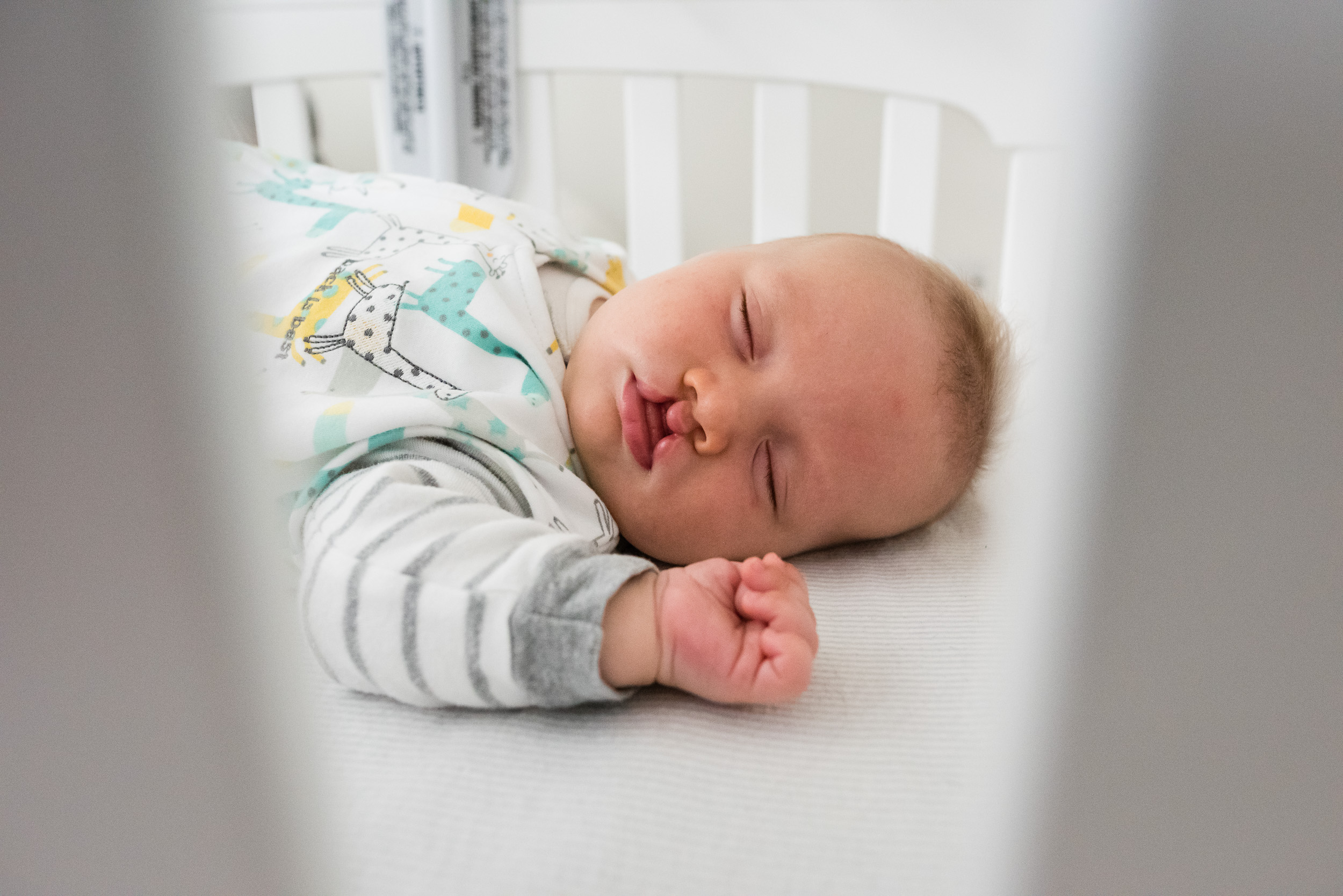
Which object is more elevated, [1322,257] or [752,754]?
[1322,257]

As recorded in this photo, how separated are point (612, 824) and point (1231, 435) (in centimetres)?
27

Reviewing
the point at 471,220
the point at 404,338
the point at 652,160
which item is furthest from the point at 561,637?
the point at 652,160

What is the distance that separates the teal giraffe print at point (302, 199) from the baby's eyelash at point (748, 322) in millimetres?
326

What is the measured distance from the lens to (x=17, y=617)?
0.51ft

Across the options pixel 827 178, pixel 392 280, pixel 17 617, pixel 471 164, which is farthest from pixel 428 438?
pixel 827 178

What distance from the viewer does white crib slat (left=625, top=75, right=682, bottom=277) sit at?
42.4 inches

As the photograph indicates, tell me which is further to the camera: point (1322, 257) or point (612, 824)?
point (612, 824)

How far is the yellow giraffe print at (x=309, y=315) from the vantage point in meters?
0.60

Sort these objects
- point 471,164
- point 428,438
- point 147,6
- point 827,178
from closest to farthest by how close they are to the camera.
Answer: point 147,6 → point 428,438 → point 471,164 → point 827,178

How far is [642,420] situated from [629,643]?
0.22 meters

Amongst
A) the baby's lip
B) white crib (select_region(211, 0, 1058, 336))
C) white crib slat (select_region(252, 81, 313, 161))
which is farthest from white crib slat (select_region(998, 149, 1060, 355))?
white crib slat (select_region(252, 81, 313, 161))

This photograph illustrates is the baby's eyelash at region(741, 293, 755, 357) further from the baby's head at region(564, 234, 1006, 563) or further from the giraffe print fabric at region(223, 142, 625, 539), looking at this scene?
the giraffe print fabric at region(223, 142, 625, 539)

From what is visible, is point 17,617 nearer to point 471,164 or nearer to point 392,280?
point 392,280

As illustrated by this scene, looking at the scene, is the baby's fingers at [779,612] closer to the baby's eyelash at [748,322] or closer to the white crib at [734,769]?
the white crib at [734,769]
